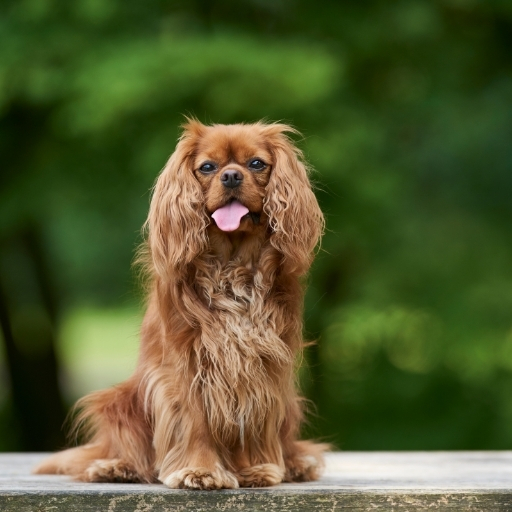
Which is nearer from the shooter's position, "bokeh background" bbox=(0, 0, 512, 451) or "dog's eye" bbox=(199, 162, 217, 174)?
"dog's eye" bbox=(199, 162, 217, 174)

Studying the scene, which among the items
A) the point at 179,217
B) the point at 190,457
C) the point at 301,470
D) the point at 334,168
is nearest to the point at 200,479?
the point at 190,457

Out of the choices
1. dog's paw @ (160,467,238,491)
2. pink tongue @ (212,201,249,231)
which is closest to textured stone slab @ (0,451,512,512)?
dog's paw @ (160,467,238,491)

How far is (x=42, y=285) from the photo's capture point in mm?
9750

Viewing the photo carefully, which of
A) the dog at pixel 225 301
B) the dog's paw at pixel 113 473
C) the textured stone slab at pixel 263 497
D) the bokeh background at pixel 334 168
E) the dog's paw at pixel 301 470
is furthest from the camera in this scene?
the bokeh background at pixel 334 168

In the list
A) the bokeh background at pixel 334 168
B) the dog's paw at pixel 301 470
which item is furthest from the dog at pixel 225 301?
the bokeh background at pixel 334 168

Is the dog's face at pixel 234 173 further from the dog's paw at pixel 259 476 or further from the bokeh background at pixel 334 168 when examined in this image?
the bokeh background at pixel 334 168

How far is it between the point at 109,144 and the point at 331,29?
221 cm

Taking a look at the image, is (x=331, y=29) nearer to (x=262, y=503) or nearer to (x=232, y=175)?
(x=232, y=175)

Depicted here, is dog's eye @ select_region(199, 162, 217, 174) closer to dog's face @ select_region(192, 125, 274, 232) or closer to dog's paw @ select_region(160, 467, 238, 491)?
dog's face @ select_region(192, 125, 274, 232)

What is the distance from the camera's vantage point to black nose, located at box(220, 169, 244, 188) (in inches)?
144

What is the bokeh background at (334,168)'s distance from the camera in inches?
279

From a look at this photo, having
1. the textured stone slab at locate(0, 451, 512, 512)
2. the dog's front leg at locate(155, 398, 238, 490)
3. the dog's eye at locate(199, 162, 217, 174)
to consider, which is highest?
the dog's eye at locate(199, 162, 217, 174)

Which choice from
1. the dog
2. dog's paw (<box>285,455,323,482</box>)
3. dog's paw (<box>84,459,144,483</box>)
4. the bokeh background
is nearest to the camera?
the dog

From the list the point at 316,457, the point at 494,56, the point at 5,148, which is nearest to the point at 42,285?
the point at 5,148
